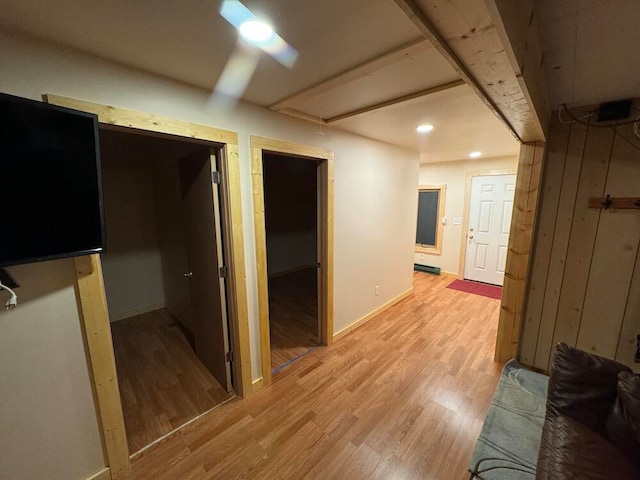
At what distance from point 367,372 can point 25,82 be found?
2874 mm

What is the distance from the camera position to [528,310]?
242cm

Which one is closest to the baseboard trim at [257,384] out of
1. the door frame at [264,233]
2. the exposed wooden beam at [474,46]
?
the door frame at [264,233]

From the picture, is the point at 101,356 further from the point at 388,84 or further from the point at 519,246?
the point at 519,246

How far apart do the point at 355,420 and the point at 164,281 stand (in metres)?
3.25

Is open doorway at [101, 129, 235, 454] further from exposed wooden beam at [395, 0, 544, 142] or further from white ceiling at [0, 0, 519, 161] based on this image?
exposed wooden beam at [395, 0, 544, 142]

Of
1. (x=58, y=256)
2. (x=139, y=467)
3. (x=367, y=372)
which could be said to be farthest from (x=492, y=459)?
(x=58, y=256)

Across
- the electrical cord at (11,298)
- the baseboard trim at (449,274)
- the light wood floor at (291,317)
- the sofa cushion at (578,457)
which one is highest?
the electrical cord at (11,298)

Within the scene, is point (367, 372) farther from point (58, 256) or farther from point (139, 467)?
point (58, 256)

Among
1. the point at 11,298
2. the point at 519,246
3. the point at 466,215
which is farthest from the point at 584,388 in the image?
the point at 466,215

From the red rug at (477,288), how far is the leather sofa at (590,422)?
3023 millimetres

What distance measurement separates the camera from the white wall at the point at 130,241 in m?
3.39

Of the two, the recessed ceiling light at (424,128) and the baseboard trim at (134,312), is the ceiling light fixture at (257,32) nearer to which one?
the recessed ceiling light at (424,128)

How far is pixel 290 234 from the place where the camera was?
5.90m

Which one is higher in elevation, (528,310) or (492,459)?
(528,310)
